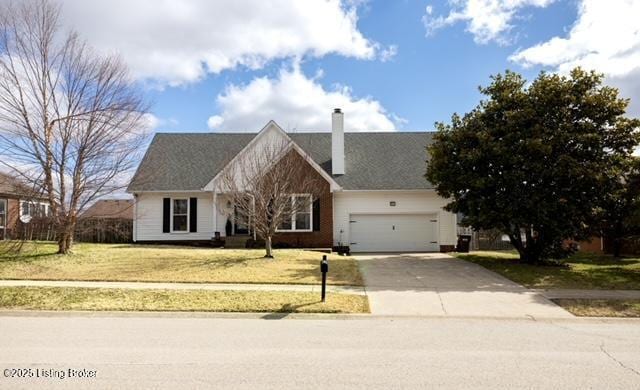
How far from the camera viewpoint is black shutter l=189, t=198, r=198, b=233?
2484 centimetres

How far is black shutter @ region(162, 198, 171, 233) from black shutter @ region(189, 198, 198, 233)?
43.7 inches

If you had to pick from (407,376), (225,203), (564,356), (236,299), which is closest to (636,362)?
(564,356)

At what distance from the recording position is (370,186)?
957 inches

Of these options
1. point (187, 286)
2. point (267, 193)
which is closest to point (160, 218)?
point (267, 193)

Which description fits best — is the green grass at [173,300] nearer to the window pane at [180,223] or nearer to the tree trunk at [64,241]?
the tree trunk at [64,241]

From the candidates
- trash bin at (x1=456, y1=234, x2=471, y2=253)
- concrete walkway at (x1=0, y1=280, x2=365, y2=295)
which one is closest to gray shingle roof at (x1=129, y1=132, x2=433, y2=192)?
trash bin at (x1=456, y1=234, x2=471, y2=253)

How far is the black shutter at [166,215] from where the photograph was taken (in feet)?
81.7

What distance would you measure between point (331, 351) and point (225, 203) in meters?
18.0

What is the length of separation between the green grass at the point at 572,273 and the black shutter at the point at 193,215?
1334cm

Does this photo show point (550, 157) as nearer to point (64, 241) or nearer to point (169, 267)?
point (169, 267)

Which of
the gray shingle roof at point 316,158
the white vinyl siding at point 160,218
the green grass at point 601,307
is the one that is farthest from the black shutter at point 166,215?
the green grass at point 601,307

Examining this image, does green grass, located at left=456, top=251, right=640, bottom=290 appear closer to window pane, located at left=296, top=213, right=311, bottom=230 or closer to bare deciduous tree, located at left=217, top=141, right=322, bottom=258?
bare deciduous tree, located at left=217, top=141, right=322, bottom=258

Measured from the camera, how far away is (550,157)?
16.5m

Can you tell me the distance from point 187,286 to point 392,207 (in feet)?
46.1
